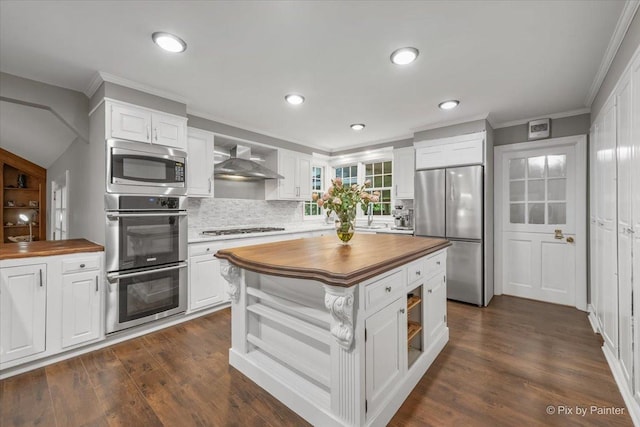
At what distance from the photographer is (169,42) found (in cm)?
200

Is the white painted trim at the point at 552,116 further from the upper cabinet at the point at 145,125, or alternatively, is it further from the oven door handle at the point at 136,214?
the oven door handle at the point at 136,214

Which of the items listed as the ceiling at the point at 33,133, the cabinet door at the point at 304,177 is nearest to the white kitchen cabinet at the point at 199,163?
the ceiling at the point at 33,133

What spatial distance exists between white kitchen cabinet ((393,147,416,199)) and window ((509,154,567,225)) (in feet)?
4.51

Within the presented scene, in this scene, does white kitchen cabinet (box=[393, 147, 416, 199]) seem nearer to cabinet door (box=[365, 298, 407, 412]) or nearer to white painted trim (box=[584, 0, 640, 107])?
white painted trim (box=[584, 0, 640, 107])

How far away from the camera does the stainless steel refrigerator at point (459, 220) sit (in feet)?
11.6

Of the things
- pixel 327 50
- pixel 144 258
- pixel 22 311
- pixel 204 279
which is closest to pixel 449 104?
pixel 327 50

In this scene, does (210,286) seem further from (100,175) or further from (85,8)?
(85,8)

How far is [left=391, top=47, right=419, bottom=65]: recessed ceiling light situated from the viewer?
2.09 m

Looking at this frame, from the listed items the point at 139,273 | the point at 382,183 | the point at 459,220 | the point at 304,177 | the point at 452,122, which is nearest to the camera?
the point at 139,273

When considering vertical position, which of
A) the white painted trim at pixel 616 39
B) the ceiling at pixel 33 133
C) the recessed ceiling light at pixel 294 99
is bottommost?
the ceiling at pixel 33 133

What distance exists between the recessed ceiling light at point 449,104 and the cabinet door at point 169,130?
2.95 metres

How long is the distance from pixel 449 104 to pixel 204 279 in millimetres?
3534

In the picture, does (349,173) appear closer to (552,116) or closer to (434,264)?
(552,116)

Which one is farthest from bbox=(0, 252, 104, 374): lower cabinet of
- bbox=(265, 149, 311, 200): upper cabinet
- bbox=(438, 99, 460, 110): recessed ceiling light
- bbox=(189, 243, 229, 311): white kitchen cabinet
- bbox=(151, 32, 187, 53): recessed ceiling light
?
bbox=(438, 99, 460, 110): recessed ceiling light
